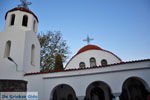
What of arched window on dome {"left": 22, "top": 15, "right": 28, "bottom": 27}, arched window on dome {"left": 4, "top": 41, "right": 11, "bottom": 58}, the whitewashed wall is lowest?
the whitewashed wall

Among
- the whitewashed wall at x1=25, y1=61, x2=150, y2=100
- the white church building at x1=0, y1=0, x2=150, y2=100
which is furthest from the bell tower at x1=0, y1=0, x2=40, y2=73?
the whitewashed wall at x1=25, y1=61, x2=150, y2=100

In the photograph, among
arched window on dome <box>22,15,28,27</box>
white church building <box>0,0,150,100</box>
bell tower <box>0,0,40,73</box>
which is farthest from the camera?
arched window on dome <box>22,15,28,27</box>

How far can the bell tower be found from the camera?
1036 centimetres

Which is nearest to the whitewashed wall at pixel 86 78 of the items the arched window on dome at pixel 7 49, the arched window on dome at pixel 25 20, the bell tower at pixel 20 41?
the bell tower at pixel 20 41

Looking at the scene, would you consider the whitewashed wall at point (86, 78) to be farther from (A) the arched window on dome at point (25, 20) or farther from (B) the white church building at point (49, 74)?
(A) the arched window on dome at point (25, 20)

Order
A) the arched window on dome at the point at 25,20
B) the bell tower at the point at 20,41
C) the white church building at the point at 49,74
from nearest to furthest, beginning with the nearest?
the white church building at the point at 49,74 < the bell tower at the point at 20,41 < the arched window on dome at the point at 25,20

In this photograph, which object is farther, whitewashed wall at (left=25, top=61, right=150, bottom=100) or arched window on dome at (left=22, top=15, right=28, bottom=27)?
arched window on dome at (left=22, top=15, right=28, bottom=27)

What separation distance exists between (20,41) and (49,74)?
3.86 m

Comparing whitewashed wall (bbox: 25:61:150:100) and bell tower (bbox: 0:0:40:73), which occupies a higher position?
bell tower (bbox: 0:0:40:73)

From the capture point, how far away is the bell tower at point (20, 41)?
34.0 feet

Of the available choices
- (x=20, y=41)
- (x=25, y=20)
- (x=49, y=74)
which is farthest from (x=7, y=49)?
(x=49, y=74)

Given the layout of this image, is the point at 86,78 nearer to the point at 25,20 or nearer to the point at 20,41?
the point at 20,41

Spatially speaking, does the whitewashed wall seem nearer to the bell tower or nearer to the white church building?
the white church building

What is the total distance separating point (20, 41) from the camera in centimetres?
1080
